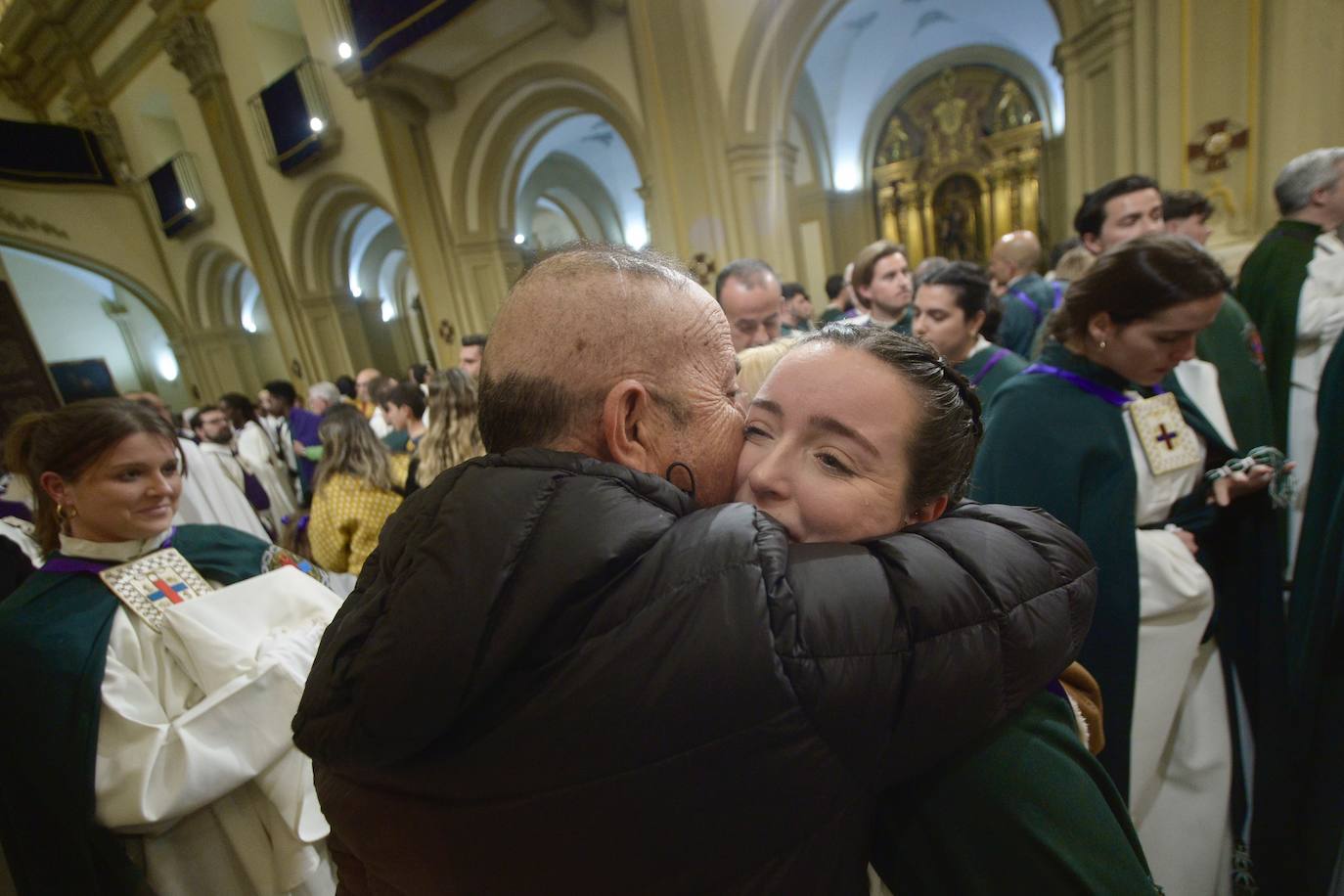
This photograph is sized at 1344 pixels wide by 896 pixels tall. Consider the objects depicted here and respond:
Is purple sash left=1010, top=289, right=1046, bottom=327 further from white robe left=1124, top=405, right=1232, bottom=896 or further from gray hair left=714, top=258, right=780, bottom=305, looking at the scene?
white robe left=1124, top=405, right=1232, bottom=896

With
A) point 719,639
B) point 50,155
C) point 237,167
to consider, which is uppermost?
point 50,155

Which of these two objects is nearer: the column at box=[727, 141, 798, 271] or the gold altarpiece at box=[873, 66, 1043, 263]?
the column at box=[727, 141, 798, 271]

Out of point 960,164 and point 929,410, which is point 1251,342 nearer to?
point 929,410

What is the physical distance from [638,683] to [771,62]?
7299 mm

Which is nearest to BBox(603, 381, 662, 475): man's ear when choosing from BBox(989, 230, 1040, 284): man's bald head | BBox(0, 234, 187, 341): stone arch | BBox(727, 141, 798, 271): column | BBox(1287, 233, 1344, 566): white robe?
BBox(1287, 233, 1344, 566): white robe

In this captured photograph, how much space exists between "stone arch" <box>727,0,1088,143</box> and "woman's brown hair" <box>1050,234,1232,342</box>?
5.56 meters

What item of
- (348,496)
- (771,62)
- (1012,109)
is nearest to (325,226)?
(771,62)

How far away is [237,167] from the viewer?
10828 mm

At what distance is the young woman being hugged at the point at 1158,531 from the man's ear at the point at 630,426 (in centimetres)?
141

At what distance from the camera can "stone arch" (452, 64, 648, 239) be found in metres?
7.22

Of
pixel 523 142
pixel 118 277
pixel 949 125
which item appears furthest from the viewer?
pixel 118 277

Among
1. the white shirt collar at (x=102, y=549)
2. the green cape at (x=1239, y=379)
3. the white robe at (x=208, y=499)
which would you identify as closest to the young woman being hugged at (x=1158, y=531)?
the green cape at (x=1239, y=379)

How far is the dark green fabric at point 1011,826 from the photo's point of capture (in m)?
0.60

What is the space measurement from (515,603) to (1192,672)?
230cm
